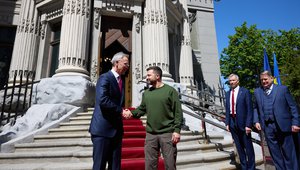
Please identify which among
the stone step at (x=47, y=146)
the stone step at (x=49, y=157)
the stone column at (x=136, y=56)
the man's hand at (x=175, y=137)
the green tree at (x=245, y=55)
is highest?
the green tree at (x=245, y=55)

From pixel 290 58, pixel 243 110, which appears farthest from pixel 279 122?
pixel 290 58

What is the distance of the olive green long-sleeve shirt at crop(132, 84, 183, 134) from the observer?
2695 mm

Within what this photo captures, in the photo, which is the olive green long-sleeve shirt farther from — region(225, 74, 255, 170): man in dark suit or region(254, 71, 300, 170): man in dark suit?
region(254, 71, 300, 170): man in dark suit

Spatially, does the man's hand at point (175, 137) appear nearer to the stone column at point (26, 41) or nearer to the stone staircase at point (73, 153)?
the stone staircase at point (73, 153)

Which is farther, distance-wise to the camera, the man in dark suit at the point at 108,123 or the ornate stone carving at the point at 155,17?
the ornate stone carving at the point at 155,17

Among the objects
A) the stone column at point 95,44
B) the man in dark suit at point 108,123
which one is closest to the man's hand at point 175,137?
the man in dark suit at point 108,123

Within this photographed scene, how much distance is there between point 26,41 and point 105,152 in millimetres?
9716

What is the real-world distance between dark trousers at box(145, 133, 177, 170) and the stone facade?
5746 millimetres

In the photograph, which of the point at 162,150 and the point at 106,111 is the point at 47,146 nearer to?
the point at 106,111

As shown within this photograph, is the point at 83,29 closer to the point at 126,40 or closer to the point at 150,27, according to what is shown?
the point at 126,40

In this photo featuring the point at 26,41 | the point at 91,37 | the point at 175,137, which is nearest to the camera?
the point at 175,137

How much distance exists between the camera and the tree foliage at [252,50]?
2091 centimetres

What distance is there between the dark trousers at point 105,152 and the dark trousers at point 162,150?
1.43 feet

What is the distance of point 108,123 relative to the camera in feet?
7.93
